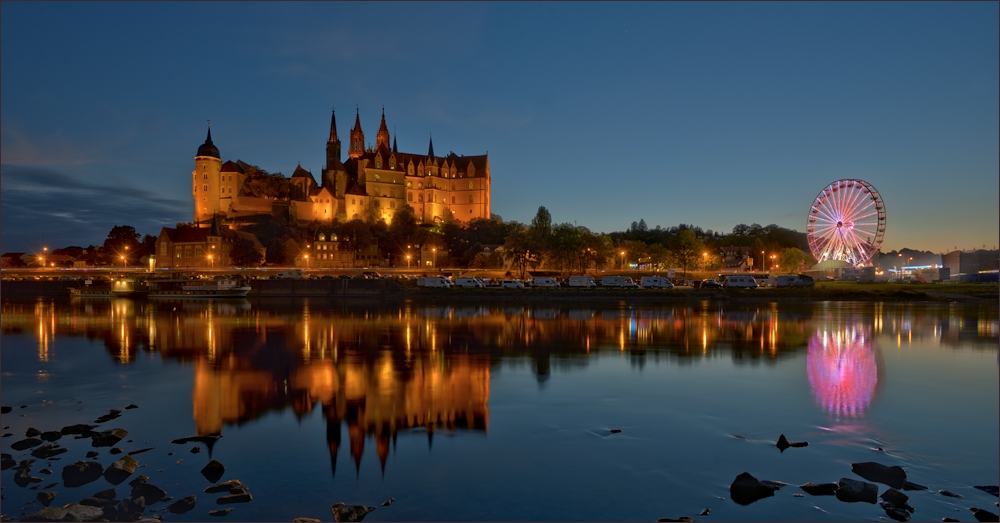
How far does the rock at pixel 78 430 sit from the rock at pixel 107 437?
0.30 meters

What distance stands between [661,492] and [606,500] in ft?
3.04

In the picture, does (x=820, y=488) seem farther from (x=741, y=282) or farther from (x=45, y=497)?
(x=741, y=282)

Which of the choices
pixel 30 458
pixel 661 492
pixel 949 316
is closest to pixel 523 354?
pixel 661 492

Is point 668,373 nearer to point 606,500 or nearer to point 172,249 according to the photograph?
point 606,500

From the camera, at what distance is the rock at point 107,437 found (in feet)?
38.6

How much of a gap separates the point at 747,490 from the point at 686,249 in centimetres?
8422

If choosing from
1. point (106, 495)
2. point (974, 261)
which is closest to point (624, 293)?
point (106, 495)

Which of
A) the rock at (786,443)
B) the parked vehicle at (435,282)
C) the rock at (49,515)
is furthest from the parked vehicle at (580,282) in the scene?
the rock at (49,515)

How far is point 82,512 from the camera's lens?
319 inches

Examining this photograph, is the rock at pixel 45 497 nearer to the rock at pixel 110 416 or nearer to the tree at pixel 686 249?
the rock at pixel 110 416

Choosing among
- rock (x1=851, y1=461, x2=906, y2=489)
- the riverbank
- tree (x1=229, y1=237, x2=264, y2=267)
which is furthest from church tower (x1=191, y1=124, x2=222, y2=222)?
rock (x1=851, y1=461, x2=906, y2=489)

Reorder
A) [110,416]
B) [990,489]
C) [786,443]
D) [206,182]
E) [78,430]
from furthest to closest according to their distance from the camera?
[206,182]
[110,416]
[78,430]
[786,443]
[990,489]

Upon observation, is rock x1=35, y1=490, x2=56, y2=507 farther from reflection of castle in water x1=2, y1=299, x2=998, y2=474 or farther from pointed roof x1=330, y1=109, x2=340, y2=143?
pointed roof x1=330, y1=109, x2=340, y2=143

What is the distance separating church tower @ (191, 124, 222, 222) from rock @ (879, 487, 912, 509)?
409ft
